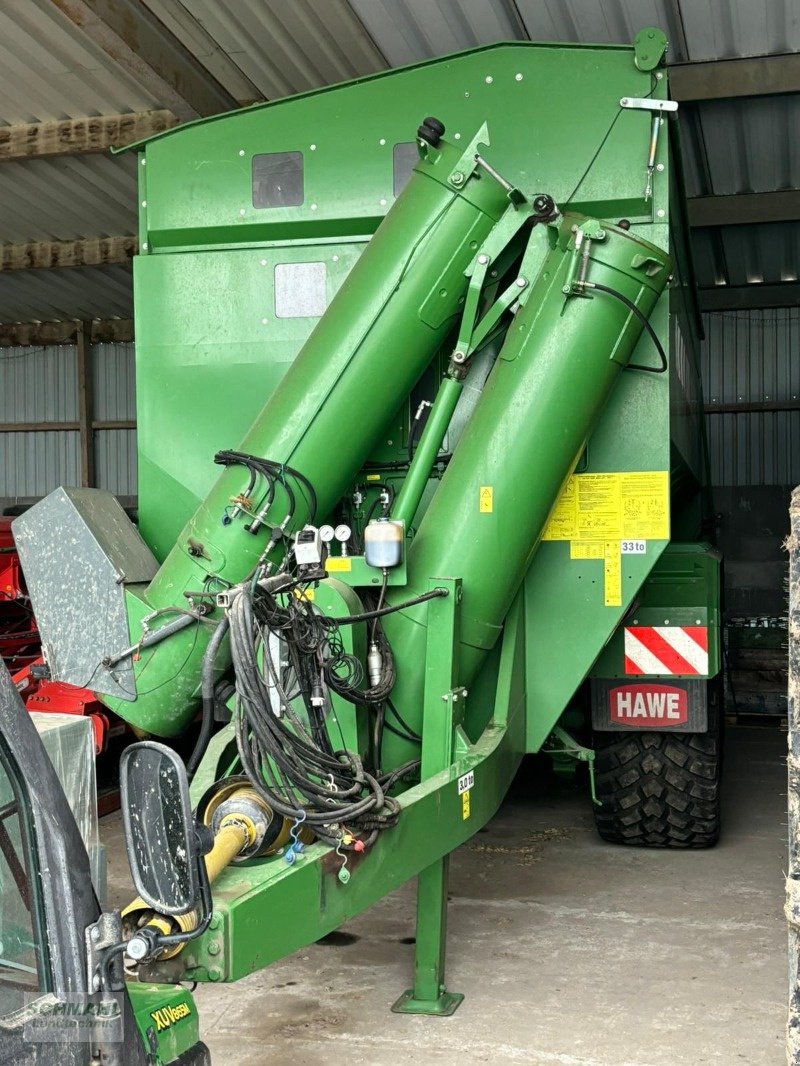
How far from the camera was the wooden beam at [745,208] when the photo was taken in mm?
8844

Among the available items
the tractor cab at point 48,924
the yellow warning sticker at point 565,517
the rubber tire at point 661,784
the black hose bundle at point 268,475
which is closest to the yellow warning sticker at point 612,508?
the yellow warning sticker at point 565,517

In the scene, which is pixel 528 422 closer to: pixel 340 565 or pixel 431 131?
pixel 340 565

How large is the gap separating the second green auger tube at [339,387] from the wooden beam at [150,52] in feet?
8.34

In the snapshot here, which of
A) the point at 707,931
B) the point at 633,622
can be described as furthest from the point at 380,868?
the point at 633,622

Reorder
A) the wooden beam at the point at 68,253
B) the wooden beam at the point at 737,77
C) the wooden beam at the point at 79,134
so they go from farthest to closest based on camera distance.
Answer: the wooden beam at the point at 68,253 < the wooden beam at the point at 79,134 < the wooden beam at the point at 737,77

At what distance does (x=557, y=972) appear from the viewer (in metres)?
4.00

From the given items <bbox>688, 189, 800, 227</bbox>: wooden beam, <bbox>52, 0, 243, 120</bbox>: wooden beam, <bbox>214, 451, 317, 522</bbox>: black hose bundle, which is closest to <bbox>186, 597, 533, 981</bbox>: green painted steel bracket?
<bbox>214, 451, 317, 522</bbox>: black hose bundle

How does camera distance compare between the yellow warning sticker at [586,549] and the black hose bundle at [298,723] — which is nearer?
the black hose bundle at [298,723]

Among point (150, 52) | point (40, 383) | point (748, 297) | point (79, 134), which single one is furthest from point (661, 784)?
point (40, 383)

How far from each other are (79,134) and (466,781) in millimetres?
6308

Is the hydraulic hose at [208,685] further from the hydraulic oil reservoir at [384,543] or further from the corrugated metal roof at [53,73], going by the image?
the corrugated metal roof at [53,73]

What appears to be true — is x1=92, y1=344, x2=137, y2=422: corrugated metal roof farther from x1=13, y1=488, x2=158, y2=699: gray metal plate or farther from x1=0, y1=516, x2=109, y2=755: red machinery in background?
x1=13, y1=488, x2=158, y2=699: gray metal plate

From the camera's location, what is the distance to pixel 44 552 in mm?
3869

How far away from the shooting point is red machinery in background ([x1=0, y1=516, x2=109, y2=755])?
19.5 feet
